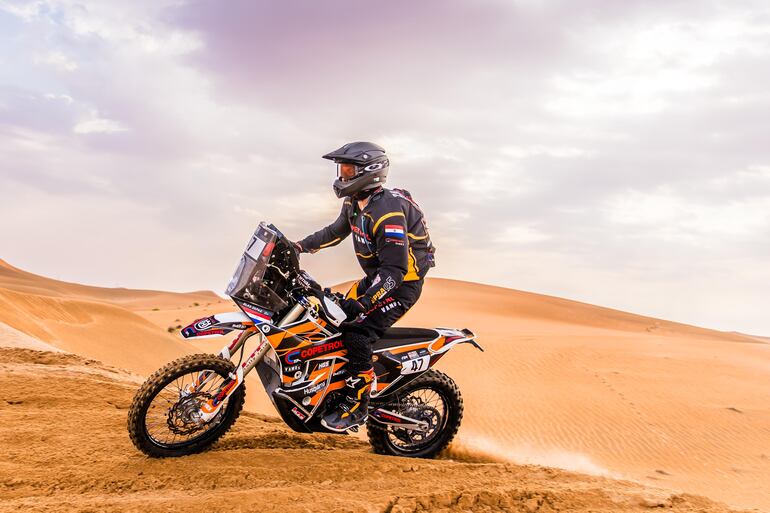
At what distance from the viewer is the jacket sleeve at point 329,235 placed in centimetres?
615

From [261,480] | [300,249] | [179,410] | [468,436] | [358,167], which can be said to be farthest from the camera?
[468,436]

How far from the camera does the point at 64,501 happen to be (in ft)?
13.7

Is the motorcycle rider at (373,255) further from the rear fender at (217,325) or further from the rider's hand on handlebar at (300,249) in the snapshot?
the rear fender at (217,325)

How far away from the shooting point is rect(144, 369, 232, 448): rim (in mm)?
5000

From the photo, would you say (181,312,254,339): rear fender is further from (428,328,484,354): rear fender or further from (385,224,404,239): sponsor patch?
(428,328,484,354): rear fender

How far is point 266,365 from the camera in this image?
5.40 m

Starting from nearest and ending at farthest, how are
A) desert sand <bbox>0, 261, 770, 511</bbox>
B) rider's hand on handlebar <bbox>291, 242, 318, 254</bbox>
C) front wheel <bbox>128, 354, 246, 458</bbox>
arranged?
desert sand <bbox>0, 261, 770, 511</bbox> < front wheel <bbox>128, 354, 246, 458</bbox> < rider's hand on handlebar <bbox>291, 242, 318, 254</bbox>

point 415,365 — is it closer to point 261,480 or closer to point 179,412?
point 261,480

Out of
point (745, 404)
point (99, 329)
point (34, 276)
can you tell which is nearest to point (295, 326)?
point (745, 404)

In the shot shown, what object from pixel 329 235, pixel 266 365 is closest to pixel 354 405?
pixel 266 365

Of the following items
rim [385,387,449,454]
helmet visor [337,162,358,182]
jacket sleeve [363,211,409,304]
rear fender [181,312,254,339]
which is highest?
helmet visor [337,162,358,182]

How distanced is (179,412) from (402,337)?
6.80 ft

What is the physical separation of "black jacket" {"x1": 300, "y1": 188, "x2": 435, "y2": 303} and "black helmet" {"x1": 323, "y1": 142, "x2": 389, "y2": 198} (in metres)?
0.14

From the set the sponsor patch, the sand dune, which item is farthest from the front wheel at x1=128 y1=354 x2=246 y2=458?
the sponsor patch
